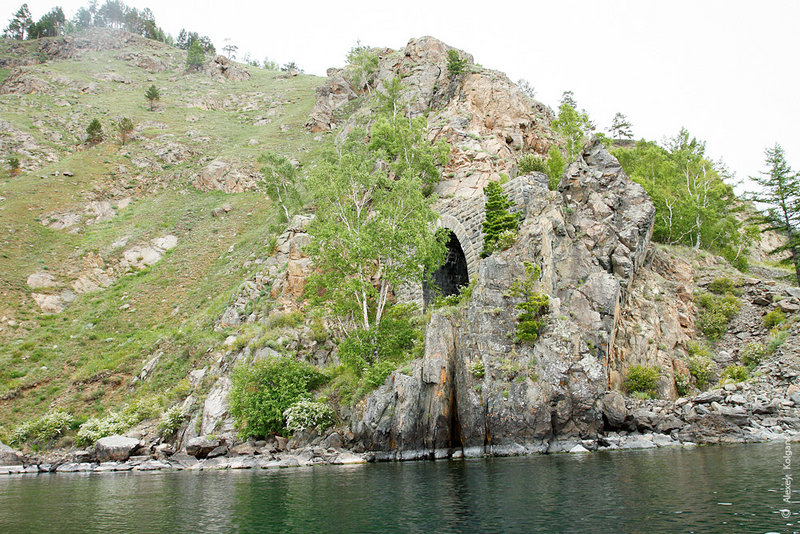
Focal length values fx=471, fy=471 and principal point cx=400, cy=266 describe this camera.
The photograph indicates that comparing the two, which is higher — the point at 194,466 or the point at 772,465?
the point at 772,465

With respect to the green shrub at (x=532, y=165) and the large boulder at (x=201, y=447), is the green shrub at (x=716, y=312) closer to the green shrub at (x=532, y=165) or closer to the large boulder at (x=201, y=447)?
the green shrub at (x=532, y=165)

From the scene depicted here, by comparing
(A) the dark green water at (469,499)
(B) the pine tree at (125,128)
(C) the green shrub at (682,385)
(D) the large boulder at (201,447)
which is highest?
(B) the pine tree at (125,128)

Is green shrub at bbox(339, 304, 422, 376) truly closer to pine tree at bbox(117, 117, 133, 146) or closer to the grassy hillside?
the grassy hillside

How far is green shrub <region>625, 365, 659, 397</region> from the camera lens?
80.2ft

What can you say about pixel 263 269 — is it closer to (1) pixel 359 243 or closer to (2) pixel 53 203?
(1) pixel 359 243

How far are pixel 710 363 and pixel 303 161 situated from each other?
5553 cm

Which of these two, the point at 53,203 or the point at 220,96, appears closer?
the point at 53,203

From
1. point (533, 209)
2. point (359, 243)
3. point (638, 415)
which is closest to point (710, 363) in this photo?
point (638, 415)

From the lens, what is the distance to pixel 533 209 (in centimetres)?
2912

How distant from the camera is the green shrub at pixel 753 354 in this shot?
83.7ft

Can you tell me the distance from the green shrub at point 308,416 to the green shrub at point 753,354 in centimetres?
2289

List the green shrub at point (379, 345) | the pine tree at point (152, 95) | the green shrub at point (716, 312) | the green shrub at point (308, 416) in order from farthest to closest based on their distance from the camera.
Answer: the pine tree at point (152, 95), the green shrub at point (716, 312), the green shrub at point (379, 345), the green shrub at point (308, 416)

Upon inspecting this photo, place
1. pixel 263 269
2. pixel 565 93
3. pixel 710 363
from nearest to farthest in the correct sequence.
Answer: pixel 710 363 < pixel 263 269 < pixel 565 93

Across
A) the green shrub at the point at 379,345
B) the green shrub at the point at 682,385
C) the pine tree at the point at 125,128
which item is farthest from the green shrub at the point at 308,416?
the pine tree at the point at 125,128
